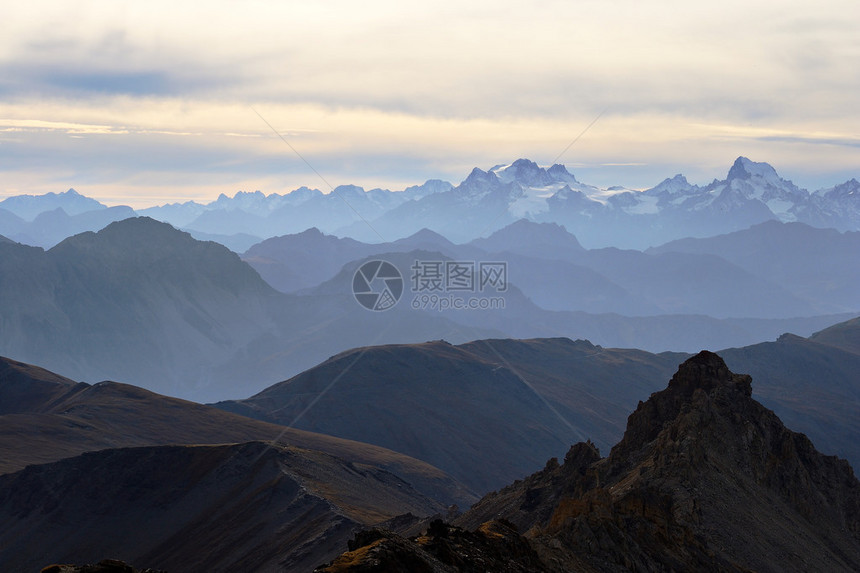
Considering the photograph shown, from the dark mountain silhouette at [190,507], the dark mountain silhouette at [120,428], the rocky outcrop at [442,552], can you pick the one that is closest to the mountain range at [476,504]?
the rocky outcrop at [442,552]

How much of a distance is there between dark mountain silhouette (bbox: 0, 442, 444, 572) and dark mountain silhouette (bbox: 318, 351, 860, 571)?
18050 millimetres

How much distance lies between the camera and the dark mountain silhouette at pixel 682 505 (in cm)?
4819

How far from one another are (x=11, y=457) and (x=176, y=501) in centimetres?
3415

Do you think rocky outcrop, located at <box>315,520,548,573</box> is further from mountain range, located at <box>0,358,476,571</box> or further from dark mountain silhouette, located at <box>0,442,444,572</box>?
dark mountain silhouette, located at <box>0,442,444,572</box>

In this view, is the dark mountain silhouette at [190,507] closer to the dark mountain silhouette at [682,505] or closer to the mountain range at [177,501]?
the mountain range at [177,501]

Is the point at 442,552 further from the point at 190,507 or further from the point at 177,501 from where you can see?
the point at 177,501

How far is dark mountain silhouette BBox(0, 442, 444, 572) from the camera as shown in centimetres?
9319

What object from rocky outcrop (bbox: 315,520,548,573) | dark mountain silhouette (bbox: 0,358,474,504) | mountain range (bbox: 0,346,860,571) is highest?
rocky outcrop (bbox: 315,520,548,573)

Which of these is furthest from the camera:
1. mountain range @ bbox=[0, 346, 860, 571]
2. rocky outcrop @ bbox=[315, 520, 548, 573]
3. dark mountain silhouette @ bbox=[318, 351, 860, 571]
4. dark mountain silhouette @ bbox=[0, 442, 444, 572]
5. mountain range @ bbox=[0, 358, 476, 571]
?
mountain range @ bbox=[0, 358, 476, 571]

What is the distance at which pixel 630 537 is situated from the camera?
56.0 meters

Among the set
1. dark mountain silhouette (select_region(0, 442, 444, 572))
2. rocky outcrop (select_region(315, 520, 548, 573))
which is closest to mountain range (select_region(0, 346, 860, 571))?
rocky outcrop (select_region(315, 520, 548, 573))

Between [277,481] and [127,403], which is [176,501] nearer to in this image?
[277,481]

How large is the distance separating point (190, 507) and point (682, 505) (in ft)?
212

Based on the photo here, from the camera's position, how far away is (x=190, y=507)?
10862 cm
